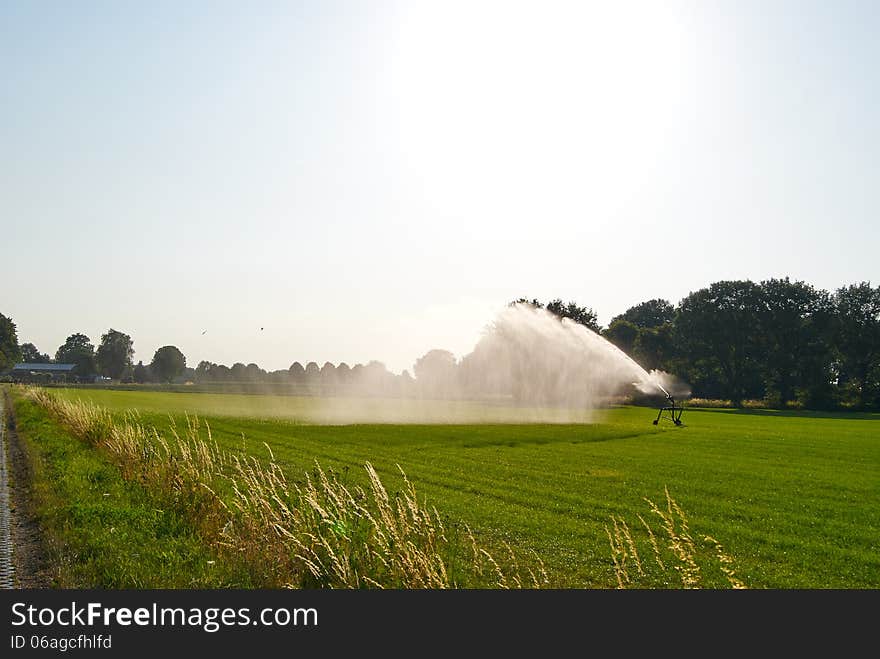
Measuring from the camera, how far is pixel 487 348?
248 ft

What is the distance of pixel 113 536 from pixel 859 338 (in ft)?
445

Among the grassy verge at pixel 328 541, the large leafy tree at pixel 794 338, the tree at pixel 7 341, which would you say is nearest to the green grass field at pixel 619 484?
the grassy verge at pixel 328 541

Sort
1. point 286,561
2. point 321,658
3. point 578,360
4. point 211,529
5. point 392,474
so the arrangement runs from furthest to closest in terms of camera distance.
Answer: point 578,360, point 392,474, point 211,529, point 286,561, point 321,658

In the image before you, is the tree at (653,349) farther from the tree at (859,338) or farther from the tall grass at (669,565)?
the tall grass at (669,565)

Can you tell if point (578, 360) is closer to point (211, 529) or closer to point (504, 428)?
point (504, 428)

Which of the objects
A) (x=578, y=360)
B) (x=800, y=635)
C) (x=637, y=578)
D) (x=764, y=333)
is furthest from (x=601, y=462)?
(x=764, y=333)

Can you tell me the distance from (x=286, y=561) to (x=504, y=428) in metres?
42.8

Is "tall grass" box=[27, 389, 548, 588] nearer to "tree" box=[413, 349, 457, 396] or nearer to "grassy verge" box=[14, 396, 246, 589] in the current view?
A: "grassy verge" box=[14, 396, 246, 589]

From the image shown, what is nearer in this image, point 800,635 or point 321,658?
point 321,658

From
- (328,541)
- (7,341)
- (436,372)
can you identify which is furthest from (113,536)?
(7,341)

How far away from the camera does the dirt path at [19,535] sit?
35.0ft

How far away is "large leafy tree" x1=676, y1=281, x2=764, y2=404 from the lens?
434ft

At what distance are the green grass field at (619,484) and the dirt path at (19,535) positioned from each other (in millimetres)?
8508

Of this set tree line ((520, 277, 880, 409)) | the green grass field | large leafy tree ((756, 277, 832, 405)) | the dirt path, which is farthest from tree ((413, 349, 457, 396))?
the dirt path
